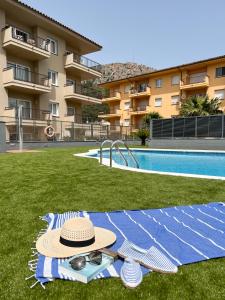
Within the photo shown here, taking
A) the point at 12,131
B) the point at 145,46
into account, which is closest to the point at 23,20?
the point at 12,131

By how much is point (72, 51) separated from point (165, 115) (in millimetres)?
17819

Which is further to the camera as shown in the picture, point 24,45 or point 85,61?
point 85,61

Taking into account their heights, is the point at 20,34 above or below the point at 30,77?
above

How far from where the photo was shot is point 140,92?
148 feet

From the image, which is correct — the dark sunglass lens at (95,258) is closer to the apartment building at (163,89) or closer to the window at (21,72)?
the window at (21,72)

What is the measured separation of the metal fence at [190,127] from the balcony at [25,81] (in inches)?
446

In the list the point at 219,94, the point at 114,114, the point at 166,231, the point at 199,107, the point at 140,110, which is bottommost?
the point at 166,231

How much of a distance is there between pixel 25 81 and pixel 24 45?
3157 mm

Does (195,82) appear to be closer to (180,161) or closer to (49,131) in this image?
(49,131)

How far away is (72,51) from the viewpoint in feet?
108

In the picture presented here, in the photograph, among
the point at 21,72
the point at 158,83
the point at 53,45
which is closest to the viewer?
the point at 21,72

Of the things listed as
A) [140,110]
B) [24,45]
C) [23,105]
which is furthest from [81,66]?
[140,110]

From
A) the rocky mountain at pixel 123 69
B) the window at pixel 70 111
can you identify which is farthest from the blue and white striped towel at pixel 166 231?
the rocky mountain at pixel 123 69

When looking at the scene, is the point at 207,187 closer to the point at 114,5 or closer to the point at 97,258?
the point at 97,258
